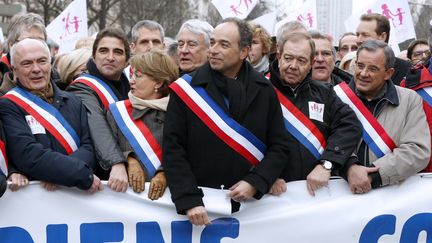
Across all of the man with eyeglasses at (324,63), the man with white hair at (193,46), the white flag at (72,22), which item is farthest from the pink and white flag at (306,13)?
the man with white hair at (193,46)

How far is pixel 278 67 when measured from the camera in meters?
5.00

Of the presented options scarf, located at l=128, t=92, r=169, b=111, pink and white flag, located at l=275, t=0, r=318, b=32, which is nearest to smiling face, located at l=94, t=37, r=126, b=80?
scarf, located at l=128, t=92, r=169, b=111

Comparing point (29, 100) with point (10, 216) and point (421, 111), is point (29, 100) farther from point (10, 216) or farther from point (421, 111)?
point (421, 111)

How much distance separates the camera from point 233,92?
176 inches

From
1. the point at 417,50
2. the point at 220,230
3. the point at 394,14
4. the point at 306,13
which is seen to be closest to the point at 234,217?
the point at 220,230

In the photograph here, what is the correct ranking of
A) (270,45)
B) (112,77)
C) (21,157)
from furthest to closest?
(270,45) → (112,77) → (21,157)

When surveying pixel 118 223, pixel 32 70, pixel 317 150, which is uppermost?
pixel 32 70

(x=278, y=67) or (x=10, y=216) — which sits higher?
(x=278, y=67)

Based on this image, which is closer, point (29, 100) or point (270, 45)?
point (29, 100)

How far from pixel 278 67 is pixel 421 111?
3.33ft

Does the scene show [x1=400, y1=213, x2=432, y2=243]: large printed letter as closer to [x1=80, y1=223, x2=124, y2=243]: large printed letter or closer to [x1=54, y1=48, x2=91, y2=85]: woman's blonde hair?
[x1=80, y1=223, x2=124, y2=243]: large printed letter

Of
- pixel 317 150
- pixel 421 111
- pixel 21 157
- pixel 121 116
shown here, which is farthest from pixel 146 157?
pixel 421 111

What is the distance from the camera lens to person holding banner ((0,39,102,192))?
4.33m

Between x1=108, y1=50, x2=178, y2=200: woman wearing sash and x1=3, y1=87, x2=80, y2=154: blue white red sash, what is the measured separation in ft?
0.97
